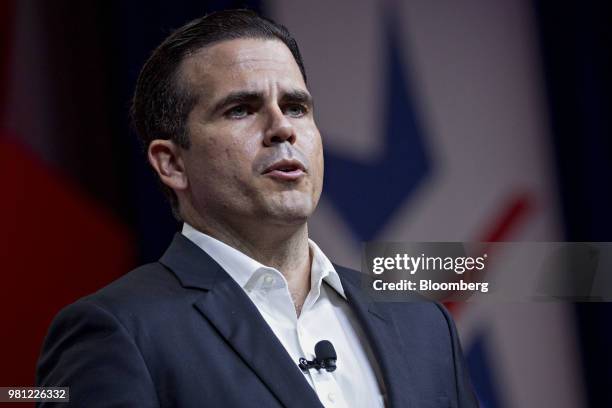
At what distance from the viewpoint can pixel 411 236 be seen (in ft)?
7.33

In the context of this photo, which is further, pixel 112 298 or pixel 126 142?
pixel 126 142

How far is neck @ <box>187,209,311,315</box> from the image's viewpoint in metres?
1.57

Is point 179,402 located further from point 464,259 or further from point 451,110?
point 451,110

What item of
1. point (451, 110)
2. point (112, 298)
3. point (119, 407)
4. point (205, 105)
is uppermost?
point (451, 110)

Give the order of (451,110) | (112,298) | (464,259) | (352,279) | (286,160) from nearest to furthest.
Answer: (112,298)
(286,160)
(352,279)
(464,259)
(451,110)

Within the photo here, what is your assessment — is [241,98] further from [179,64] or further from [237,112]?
[179,64]

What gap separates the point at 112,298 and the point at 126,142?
0.93 m

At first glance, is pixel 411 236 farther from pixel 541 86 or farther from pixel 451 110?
pixel 541 86

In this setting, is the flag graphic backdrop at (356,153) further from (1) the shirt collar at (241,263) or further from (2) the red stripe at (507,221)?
(1) the shirt collar at (241,263)

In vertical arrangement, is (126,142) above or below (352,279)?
above

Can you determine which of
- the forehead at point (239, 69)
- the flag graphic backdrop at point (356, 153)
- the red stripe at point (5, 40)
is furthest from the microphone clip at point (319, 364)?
the red stripe at point (5, 40)

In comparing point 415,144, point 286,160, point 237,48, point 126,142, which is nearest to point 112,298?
point 286,160

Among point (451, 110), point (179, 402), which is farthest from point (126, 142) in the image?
point (179, 402)

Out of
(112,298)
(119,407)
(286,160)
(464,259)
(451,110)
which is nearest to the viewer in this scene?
(119,407)
